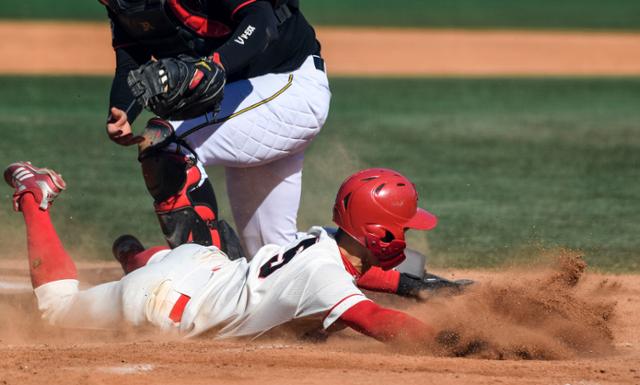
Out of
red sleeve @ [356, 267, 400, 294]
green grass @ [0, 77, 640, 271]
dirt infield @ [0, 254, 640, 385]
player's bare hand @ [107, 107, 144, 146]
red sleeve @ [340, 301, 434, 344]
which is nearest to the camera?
dirt infield @ [0, 254, 640, 385]

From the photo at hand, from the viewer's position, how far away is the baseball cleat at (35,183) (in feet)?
16.5

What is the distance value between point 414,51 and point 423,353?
50.5ft

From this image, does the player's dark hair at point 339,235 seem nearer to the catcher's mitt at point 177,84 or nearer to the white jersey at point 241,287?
the white jersey at point 241,287

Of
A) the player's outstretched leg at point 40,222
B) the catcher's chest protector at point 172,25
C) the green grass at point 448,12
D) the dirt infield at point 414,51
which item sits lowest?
the green grass at point 448,12

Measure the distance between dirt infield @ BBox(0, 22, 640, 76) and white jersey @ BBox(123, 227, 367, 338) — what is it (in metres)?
12.2

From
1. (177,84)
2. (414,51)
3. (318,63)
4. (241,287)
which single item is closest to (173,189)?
(177,84)

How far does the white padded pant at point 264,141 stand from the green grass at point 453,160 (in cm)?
111

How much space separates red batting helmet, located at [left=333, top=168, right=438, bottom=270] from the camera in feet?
14.8

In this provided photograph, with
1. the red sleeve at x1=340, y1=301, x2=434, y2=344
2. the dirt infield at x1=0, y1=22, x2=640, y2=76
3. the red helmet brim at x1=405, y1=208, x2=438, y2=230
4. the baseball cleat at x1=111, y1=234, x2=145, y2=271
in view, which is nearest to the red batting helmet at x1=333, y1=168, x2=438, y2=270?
the red helmet brim at x1=405, y1=208, x2=438, y2=230

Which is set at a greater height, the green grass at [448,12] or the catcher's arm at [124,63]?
the catcher's arm at [124,63]

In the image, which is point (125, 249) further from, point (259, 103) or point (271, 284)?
point (271, 284)

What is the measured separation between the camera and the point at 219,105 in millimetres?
5254

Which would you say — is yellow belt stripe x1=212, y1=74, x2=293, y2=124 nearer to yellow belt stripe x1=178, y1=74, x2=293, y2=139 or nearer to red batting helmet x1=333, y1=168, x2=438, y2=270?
yellow belt stripe x1=178, y1=74, x2=293, y2=139

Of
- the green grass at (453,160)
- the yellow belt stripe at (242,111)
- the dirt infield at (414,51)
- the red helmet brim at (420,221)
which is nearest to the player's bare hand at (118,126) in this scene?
the yellow belt stripe at (242,111)
